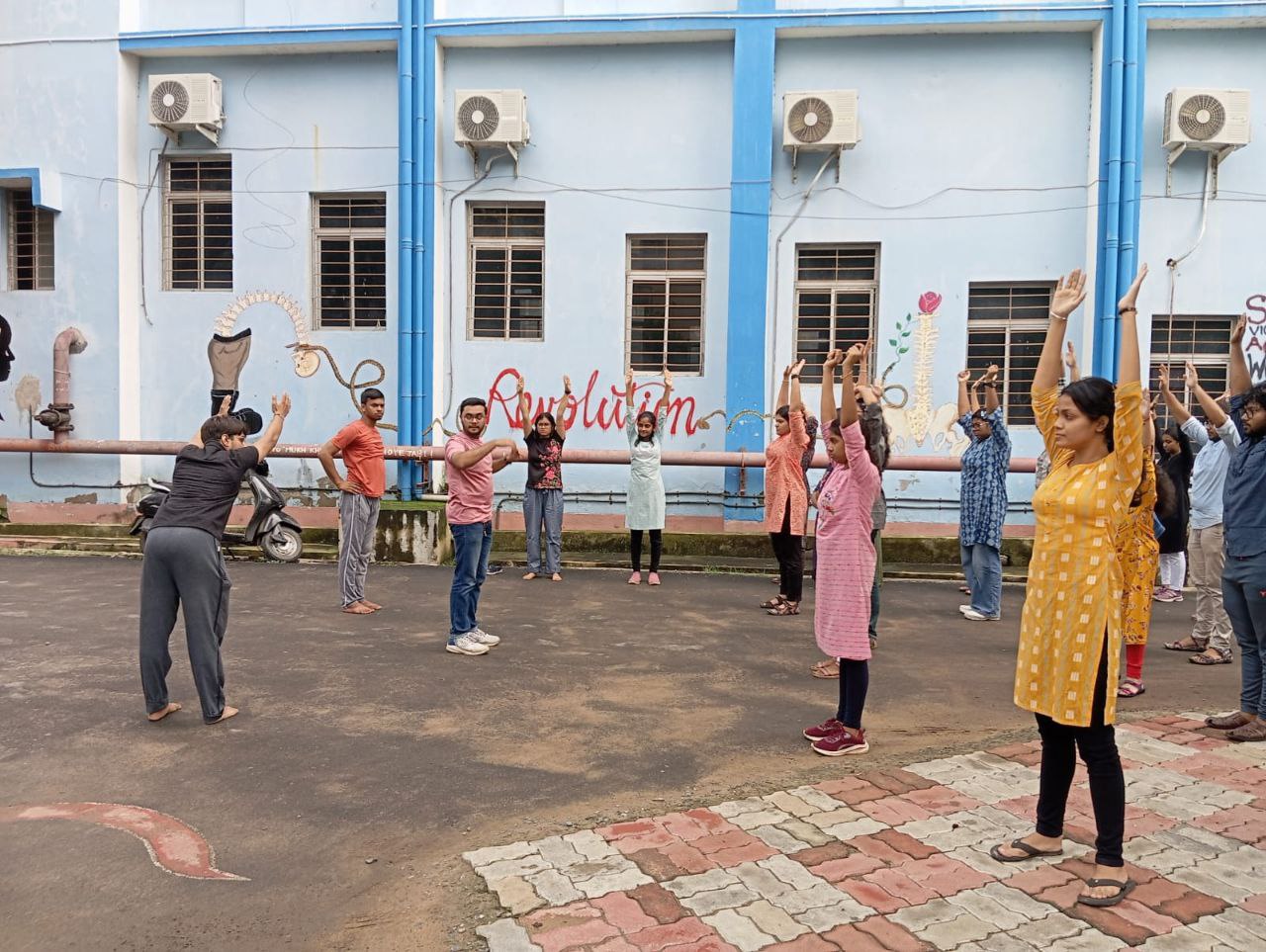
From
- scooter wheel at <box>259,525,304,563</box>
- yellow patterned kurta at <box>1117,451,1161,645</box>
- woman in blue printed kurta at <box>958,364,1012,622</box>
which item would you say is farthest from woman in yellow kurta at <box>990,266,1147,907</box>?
scooter wheel at <box>259,525,304,563</box>

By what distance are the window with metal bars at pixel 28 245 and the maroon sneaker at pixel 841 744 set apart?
1219cm

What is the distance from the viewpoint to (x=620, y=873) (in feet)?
9.98

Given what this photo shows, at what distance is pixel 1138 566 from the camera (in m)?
5.25

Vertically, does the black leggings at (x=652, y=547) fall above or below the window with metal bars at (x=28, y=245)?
below

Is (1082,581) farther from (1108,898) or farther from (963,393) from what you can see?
(963,393)

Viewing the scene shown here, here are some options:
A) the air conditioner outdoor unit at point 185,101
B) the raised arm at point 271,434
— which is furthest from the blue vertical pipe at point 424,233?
the raised arm at point 271,434

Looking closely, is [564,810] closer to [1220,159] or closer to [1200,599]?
[1200,599]

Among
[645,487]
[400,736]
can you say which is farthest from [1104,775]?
[645,487]

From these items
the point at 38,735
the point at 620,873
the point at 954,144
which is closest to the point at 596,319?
the point at 954,144

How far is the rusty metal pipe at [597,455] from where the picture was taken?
10508mm

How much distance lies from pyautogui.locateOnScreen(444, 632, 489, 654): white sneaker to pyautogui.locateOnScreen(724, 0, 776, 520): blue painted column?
5367 millimetres

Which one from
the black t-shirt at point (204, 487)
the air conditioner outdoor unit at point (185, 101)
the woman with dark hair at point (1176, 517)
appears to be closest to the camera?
the black t-shirt at point (204, 487)

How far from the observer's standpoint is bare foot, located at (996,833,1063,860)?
316 cm

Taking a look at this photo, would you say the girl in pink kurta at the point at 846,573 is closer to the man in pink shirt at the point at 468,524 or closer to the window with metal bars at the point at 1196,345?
the man in pink shirt at the point at 468,524
